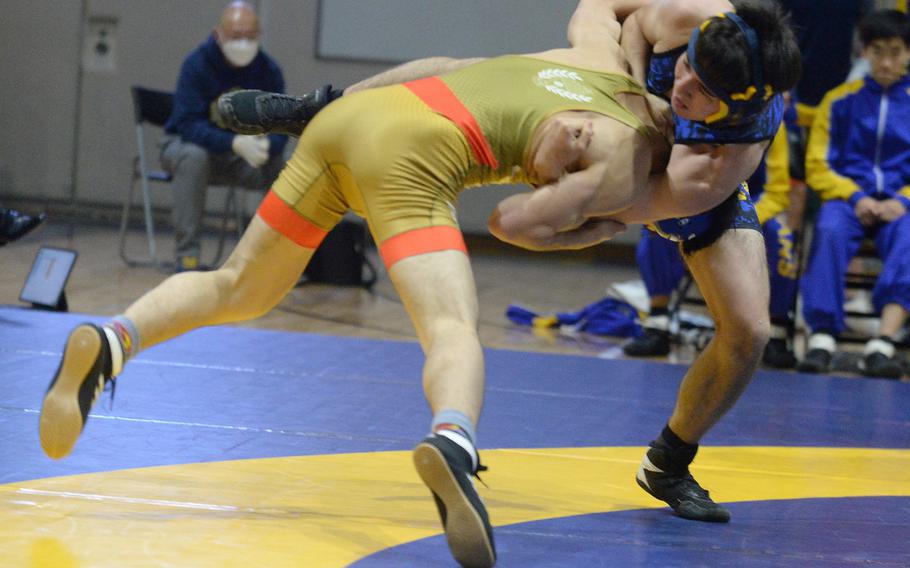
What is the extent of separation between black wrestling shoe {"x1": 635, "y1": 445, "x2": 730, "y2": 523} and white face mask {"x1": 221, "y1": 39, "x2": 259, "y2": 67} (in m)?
4.30

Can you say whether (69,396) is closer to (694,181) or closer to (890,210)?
(694,181)

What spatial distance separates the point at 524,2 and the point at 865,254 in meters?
3.68

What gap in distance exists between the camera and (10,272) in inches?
235

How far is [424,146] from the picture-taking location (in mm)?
2234

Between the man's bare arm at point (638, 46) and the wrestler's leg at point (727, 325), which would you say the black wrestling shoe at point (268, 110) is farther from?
the wrestler's leg at point (727, 325)

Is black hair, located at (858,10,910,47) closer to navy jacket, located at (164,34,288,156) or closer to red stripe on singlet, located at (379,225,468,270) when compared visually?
navy jacket, located at (164,34,288,156)

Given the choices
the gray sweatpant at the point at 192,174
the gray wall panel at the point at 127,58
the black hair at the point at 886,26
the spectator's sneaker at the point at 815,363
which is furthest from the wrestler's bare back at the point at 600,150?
the gray wall panel at the point at 127,58

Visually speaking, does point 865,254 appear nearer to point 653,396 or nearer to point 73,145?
point 653,396

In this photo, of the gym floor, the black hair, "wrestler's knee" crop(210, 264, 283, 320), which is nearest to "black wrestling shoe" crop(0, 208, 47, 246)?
the gym floor

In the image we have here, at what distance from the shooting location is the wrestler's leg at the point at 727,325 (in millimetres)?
2562

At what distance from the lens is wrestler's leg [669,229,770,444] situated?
2562mm

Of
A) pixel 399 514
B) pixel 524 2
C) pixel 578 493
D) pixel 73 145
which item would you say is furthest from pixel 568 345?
pixel 73 145

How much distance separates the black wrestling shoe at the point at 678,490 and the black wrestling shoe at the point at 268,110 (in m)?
1.07

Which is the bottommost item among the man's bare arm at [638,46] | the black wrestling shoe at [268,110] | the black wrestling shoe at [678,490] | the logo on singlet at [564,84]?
the black wrestling shoe at [678,490]
